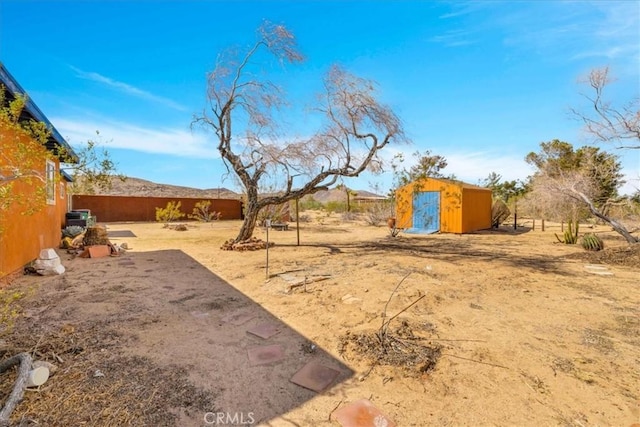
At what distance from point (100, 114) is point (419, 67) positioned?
1206 centimetres

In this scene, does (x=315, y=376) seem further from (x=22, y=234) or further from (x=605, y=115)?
(x=605, y=115)

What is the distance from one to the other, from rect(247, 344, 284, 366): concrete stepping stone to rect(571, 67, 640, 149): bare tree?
12244 millimetres

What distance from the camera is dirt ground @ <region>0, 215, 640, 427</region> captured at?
2.12 m

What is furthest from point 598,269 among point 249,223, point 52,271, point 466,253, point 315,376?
point 52,271

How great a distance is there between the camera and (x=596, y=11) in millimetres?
6098

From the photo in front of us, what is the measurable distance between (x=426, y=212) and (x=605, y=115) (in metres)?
7.19

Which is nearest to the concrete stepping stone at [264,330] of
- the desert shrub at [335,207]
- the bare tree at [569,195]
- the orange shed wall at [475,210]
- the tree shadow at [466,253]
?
the tree shadow at [466,253]

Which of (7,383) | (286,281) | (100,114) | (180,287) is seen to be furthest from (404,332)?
(100,114)

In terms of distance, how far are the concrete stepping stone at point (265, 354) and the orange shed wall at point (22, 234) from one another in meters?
3.60

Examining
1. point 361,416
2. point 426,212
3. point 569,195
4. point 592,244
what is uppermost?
point 569,195

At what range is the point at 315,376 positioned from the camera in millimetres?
2551

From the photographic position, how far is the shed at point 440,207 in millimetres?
13906

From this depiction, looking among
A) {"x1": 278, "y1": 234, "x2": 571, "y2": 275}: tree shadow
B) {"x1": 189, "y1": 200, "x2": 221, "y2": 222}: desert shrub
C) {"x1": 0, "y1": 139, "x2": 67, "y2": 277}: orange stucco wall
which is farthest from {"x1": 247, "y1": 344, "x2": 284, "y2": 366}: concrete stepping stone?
{"x1": 189, "y1": 200, "x2": 221, "y2": 222}: desert shrub

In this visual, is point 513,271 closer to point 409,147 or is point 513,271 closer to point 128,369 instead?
point 409,147
